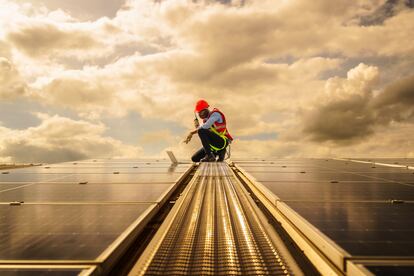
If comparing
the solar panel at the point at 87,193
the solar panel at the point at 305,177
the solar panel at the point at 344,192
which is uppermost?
the solar panel at the point at 305,177

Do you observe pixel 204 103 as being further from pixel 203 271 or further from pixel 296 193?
pixel 203 271

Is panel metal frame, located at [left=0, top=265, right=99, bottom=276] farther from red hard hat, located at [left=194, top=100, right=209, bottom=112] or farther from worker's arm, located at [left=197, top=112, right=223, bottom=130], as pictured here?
red hard hat, located at [left=194, top=100, right=209, bottom=112]

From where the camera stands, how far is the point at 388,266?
2.47 meters

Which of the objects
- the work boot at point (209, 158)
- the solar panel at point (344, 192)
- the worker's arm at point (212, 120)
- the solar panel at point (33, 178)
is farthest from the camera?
the work boot at point (209, 158)

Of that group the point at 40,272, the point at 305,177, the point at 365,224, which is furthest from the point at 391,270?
the point at 305,177

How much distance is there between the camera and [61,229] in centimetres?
342

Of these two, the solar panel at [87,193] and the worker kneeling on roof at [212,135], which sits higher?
the worker kneeling on roof at [212,135]

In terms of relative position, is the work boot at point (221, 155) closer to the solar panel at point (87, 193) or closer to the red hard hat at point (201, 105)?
the red hard hat at point (201, 105)

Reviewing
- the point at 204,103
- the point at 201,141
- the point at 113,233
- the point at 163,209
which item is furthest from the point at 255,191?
the point at 204,103

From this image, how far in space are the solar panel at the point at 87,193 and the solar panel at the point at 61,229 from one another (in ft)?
1.68

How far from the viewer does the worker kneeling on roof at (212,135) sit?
14.8 metres

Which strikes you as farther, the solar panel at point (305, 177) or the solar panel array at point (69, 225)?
the solar panel at point (305, 177)

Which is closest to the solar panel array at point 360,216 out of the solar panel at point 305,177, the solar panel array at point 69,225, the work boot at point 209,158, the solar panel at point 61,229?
the solar panel at point 305,177

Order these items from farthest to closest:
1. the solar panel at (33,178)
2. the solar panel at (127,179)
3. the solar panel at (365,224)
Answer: the solar panel at (33,178) < the solar panel at (127,179) < the solar panel at (365,224)
